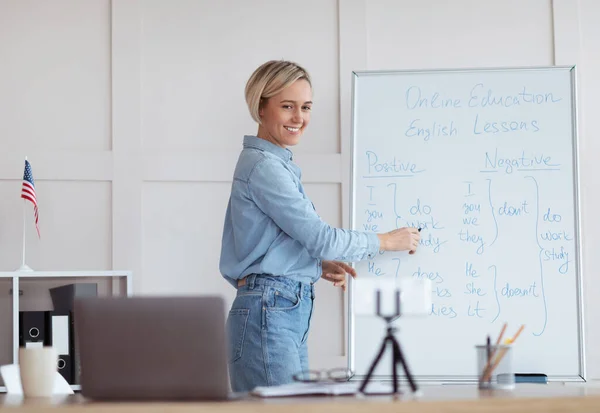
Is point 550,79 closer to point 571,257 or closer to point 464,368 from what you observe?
point 571,257

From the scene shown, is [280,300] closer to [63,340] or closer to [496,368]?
[496,368]

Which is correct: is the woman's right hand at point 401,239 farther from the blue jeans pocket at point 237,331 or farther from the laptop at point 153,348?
the laptop at point 153,348

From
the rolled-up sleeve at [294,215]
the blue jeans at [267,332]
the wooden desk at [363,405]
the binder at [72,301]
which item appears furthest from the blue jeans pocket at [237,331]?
the binder at [72,301]

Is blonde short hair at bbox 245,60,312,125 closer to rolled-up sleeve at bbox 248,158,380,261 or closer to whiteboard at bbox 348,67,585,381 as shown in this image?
rolled-up sleeve at bbox 248,158,380,261

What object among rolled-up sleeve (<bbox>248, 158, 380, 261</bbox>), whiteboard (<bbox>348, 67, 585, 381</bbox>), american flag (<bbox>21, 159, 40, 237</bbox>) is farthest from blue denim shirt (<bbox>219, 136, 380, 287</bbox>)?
american flag (<bbox>21, 159, 40, 237</bbox>)

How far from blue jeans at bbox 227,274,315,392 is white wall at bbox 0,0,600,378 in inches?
41.9

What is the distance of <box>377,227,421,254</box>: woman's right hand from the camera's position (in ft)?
9.45

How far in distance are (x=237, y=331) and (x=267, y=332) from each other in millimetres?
91

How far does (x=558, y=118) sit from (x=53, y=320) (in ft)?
6.41

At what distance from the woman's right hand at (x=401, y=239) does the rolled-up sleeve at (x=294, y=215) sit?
33cm

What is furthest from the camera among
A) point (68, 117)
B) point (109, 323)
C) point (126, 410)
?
point (68, 117)

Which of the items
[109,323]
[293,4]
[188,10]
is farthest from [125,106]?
[109,323]

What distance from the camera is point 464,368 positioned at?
10.3 ft

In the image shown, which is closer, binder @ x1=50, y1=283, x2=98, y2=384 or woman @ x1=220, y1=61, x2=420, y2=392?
woman @ x1=220, y1=61, x2=420, y2=392
